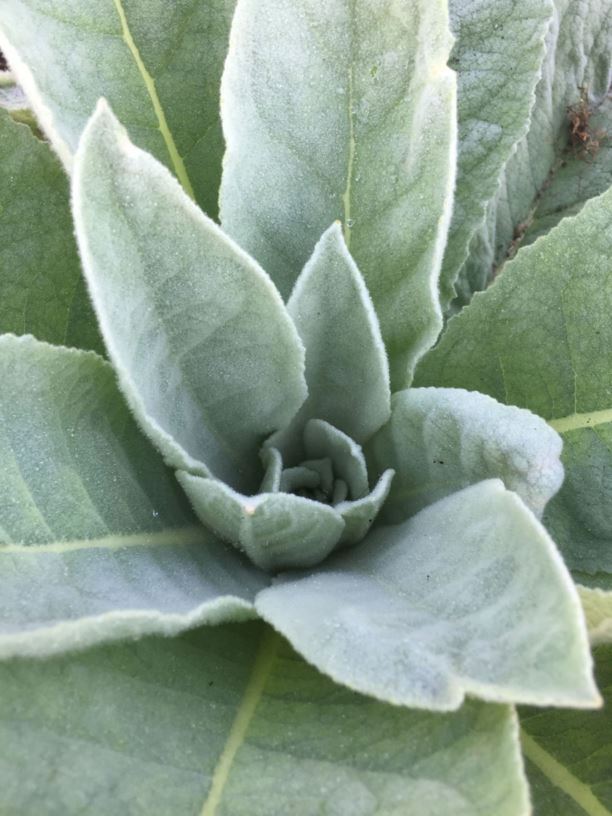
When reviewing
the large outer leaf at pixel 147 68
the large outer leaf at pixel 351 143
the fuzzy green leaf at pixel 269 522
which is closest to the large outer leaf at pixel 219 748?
the fuzzy green leaf at pixel 269 522

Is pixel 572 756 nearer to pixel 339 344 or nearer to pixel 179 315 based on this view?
pixel 339 344

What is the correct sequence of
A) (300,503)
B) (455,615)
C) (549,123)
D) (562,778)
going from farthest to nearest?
(549,123) → (562,778) → (300,503) → (455,615)

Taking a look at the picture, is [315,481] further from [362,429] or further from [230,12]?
[230,12]

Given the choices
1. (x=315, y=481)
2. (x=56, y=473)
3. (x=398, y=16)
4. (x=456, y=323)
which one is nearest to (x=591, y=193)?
(x=456, y=323)

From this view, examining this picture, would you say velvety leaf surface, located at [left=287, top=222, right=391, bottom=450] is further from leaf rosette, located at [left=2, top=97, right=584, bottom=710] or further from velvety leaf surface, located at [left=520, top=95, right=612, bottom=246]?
velvety leaf surface, located at [left=520, top=95, right=612, bottom=246]

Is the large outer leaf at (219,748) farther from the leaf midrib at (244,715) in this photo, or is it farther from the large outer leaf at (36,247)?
the large outer leaf at (36,247)

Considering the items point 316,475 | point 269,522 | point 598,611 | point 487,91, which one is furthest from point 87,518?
point 487,91
